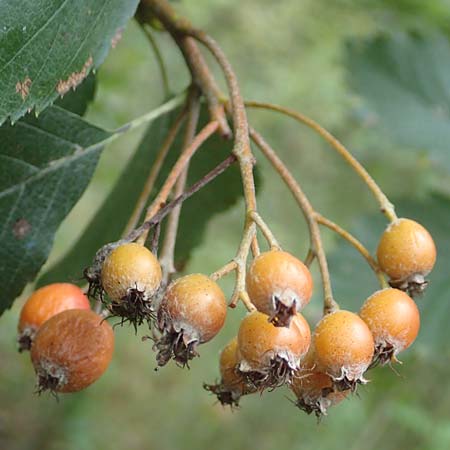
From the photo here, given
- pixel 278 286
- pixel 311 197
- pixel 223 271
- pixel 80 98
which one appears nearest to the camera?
pixel 278 286

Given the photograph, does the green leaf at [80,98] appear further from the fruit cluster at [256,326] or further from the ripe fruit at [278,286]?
the ripe fruit at [278,286]

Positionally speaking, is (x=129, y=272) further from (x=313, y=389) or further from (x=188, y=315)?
(x=313, y=389)

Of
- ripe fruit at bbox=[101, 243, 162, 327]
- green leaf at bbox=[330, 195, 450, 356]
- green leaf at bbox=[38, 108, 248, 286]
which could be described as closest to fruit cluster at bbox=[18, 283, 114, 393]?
ripe fruit at bbox=[101, 243, 162, 327]

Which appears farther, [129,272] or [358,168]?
[358,168]

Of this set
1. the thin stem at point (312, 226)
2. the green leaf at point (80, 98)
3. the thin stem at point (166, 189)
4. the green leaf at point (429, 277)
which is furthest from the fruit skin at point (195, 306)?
the green leaf at point (429, 277)

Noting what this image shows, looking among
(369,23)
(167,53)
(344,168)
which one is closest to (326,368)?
(369,23)

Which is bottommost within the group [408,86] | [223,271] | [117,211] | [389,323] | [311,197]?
[311,197]

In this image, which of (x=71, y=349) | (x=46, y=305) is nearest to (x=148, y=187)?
(x=46, y=305)
